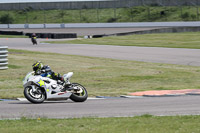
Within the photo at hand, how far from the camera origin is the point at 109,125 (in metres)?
8.93

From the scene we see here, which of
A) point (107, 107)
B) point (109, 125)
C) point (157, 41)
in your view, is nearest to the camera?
point (109, 125)

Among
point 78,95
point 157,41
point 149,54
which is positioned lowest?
point 157,41

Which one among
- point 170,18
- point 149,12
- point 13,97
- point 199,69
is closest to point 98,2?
point 149,12

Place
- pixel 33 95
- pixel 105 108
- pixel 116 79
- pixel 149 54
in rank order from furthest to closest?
pixel 149 54
pixel 116 79
pixel 33 95
pixel 105 108

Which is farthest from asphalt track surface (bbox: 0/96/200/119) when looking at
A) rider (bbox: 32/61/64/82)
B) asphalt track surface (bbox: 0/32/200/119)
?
rider (bbox: 32/61/64/82)

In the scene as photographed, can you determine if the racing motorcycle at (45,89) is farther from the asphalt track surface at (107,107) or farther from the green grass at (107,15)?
the green grass at (107,15)

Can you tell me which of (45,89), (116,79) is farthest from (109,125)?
(116,79)

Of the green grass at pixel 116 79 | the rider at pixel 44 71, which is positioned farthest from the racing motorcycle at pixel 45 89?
the green grass at pixel 116 79

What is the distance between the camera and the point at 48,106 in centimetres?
1234

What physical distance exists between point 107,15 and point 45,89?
8086 cm

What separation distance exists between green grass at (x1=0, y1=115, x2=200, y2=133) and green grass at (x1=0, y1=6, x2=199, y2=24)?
6958 centimetres

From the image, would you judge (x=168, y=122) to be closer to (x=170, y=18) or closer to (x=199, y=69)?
(x=199, y=69)

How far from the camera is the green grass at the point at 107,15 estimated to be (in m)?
82.4

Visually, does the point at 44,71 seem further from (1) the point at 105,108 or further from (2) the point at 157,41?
(2) the point at 157,41
